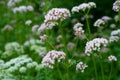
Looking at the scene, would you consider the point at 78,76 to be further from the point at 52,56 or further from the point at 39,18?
the point at 39,18

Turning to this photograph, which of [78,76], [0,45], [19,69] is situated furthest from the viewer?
[0,45]

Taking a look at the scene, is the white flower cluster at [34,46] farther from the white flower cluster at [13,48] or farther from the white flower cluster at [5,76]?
the white flower cluster at [5,76]

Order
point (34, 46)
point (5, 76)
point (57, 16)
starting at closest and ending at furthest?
point (57, 16)
point (5, 76)
point (34, 46)

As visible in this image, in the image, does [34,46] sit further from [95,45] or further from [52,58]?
[95,45]

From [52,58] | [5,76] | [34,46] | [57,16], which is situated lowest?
[52,58]

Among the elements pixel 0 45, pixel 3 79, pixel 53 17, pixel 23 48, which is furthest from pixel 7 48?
pixel 53 17

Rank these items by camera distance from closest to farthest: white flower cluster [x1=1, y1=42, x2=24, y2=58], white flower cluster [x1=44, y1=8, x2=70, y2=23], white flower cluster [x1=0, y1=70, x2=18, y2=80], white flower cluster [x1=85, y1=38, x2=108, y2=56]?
white flower cluster [x1=85, y1=38, x2=108, y2=56] → white flower cluster [x1=44, y1=8, x2=70, y2=23] → white flower cluster [x1=0, y1=70, x2=18, y2=80] → white flower cluster [x1=1, y1=42, x2=24, y2=58]

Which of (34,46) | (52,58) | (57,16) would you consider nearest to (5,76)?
(52,58)

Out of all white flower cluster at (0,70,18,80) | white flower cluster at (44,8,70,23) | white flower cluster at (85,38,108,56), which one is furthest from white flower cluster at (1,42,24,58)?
white flower cluster at (85,38,108,56)

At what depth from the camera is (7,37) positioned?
7.43 meters

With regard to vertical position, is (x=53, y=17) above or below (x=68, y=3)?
below

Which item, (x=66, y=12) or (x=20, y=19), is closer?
(x=66, y=12)

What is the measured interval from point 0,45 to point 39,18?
1.14m

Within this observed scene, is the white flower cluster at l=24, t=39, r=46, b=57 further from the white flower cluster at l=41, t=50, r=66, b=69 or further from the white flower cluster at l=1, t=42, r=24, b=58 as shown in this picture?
the white flower cluster at l=41, t=50, r=66, b=69
